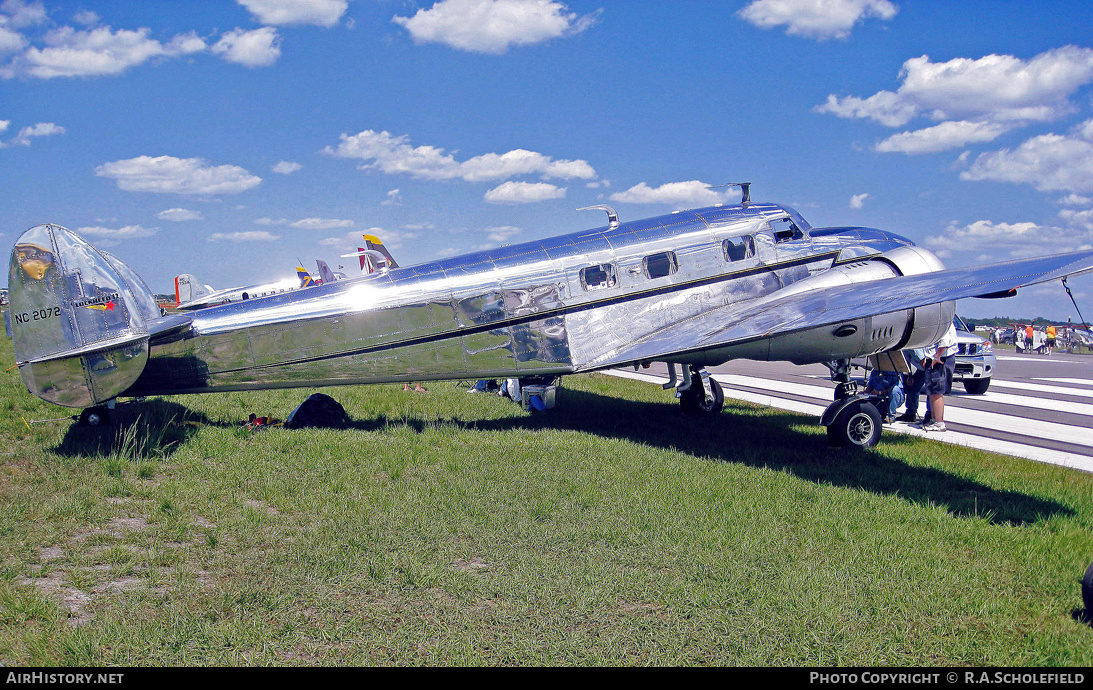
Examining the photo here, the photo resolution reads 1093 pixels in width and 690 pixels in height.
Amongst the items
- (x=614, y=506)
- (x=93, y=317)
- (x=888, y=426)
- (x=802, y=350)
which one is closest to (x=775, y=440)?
(x=802, y=350)

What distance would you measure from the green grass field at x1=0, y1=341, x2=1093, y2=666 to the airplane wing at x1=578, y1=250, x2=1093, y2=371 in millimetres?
1596

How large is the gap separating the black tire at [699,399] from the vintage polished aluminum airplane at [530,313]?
7.63 feet

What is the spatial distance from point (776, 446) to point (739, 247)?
3.50 m

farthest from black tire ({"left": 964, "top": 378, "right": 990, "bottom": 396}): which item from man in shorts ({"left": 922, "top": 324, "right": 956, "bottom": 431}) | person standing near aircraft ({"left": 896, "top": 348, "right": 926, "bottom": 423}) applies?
man in shorts ({"left": 922, "top": 324, "right": 956, "bottom": 431})

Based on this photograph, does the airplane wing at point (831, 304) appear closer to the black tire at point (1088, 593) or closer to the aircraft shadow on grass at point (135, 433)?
the black tire at point (1088, 593)

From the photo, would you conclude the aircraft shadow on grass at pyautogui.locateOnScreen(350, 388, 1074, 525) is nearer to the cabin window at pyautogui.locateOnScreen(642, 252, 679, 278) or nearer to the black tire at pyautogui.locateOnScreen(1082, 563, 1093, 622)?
the black tire at pyautogui.locateOnScreen(1082, 563, 1093, 622)

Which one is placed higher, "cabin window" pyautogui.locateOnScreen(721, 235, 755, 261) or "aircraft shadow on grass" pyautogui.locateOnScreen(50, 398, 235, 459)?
"cabin window" pyautogui.locateOnScreen(721, 235, 755, 261)

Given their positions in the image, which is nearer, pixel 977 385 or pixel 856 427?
pixel 856 427

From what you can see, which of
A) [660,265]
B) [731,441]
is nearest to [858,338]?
[731,441]

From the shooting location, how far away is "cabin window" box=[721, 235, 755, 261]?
1108 cm

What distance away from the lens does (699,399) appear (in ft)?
42.2

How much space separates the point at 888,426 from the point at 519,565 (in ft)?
31.6

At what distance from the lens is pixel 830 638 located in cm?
416

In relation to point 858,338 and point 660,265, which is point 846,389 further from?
point 660,265
